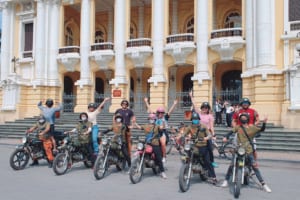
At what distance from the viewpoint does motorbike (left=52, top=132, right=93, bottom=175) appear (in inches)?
346

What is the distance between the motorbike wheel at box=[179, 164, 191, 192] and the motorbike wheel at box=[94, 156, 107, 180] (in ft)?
7.33

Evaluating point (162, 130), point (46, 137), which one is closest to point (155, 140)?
point (162, 130)

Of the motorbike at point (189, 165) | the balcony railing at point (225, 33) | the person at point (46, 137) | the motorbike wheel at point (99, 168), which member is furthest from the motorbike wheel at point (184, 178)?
the balcony railing at point (225, 33)

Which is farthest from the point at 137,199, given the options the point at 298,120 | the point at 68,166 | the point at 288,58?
the point at 288,58

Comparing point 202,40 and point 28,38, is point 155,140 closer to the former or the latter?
point 202,40

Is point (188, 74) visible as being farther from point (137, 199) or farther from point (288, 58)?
point (137, 199)

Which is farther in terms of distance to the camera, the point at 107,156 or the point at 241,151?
the point at 107,156

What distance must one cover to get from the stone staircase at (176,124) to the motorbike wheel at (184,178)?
26.0 feet

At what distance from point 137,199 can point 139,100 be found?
59.3 feet

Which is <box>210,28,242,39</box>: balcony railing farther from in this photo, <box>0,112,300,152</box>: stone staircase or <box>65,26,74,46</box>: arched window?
<box>65,26,74,46</box>: arched window

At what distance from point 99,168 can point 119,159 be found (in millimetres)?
986

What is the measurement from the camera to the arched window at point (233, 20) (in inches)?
943

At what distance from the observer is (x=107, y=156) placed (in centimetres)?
852

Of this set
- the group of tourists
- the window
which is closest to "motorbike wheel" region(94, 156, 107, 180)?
the group of tourists
